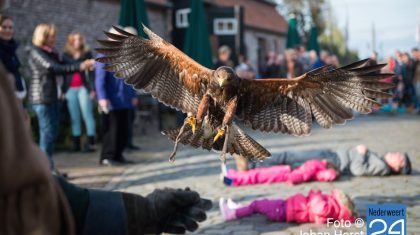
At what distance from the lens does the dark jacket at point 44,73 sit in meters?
6.22

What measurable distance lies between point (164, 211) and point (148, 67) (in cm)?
254

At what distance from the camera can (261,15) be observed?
3891 cm

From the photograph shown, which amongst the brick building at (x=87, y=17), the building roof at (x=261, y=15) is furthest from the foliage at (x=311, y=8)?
the brick building at (x=87, y=17)

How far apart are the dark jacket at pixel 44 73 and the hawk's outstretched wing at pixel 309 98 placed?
2961 mm

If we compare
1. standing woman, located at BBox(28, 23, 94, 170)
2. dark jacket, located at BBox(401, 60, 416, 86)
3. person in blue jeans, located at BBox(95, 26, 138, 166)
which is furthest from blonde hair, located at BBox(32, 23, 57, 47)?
dark jacket, located at BBox(401, 60, 416, 86)

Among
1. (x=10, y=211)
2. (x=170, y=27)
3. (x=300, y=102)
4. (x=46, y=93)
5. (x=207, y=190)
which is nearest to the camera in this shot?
(x=10, y=211)

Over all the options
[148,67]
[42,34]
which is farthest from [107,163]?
[148,67]

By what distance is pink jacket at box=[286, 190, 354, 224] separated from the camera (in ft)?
13.3

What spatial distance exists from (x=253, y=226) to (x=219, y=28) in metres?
17.5

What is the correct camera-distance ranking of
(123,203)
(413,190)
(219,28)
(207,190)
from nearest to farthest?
(123,203) < (413,190) < (207,190) < (219,28)

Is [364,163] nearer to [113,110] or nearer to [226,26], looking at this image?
[113,110]

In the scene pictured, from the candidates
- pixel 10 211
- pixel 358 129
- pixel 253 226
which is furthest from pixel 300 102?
pixel 358 129

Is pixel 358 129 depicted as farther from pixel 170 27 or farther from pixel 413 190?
pixel 170 27

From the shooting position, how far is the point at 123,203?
207cm
